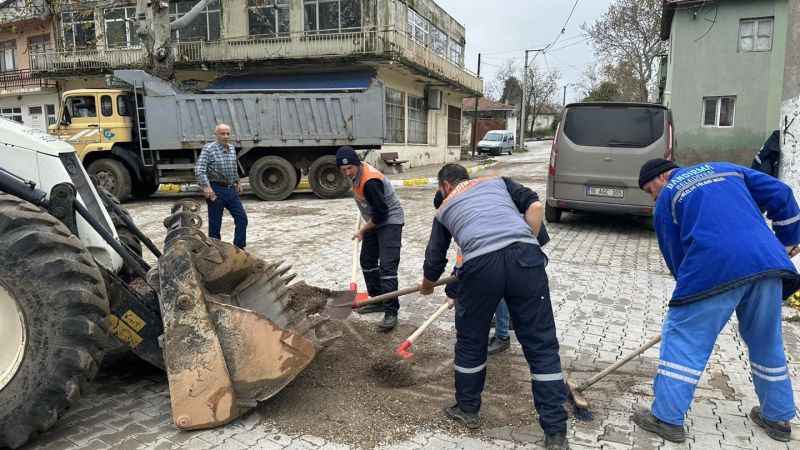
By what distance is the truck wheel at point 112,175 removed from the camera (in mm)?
12414

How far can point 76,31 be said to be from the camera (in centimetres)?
2400

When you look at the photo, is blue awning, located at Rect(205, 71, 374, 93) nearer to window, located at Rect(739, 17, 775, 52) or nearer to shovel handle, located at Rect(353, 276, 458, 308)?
window, located at Rect(739, 17, 775, 52)

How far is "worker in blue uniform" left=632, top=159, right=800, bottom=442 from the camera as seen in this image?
9.09ft

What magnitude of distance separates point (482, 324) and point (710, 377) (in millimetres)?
1850

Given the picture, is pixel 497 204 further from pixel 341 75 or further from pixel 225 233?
pixel 341 75

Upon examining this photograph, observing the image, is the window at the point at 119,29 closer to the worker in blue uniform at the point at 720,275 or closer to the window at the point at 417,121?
the window at the point at 417,121

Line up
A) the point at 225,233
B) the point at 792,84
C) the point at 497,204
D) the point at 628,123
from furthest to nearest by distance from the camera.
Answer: the point at 225,233 → the point at 628,123 → the point at 792,84 → the point at 497,204

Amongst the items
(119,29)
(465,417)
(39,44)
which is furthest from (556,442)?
(39,44)

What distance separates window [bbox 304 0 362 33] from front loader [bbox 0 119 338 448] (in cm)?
1878

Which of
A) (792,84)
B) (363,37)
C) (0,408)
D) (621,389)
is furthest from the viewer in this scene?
(363,37)

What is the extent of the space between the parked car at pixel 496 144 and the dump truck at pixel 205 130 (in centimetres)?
2264

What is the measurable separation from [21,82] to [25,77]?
11.7 inches

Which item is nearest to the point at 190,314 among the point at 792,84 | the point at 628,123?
the point at 792,84

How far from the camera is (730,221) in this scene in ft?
9.14
